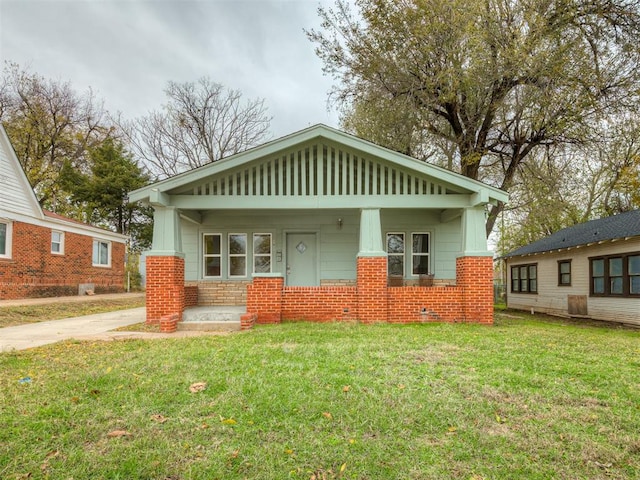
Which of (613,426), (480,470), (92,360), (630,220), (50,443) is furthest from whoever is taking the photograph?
(630,220)

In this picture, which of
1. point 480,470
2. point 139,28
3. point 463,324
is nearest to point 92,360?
point 480,470

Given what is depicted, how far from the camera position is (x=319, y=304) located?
902 centimetres

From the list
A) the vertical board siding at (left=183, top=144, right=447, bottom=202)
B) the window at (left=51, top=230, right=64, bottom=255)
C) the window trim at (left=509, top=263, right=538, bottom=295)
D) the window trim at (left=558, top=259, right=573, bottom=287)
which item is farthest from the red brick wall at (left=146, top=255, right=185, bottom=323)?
the window trim at (left=509, top=263, right=538, bottom=295)

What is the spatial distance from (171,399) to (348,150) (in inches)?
274

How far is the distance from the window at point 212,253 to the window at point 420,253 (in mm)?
5646

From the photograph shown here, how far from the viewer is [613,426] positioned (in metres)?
Result: 3.23

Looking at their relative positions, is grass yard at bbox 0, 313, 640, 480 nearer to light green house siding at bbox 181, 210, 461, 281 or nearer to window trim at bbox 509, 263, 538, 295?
light green house siding at bbox 181, 210, 461, 281

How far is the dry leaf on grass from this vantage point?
3925mm

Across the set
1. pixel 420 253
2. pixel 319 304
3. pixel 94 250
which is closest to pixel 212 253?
pixel 319 304

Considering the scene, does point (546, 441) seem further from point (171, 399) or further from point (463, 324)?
point (463, 324)

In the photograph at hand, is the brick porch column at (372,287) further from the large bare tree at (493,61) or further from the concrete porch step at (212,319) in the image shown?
the large bare tree at (493,61)

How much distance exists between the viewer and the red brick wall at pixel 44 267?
46.8ft

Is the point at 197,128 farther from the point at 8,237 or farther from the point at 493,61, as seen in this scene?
the point at 493,61

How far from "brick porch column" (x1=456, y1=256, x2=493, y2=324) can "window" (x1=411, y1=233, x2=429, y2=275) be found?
2.22m
